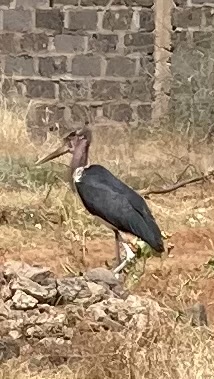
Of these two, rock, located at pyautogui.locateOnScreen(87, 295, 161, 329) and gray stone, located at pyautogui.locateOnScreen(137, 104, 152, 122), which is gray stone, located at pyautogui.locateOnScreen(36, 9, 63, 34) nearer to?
gray stone, located at pyautogui.locateOnScreen(137, 104, 152, 122)

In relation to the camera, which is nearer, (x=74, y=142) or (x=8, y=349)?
(x=8, y=349)

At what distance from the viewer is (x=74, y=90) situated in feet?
10.6

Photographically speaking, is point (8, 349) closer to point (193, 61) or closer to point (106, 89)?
point (106, 89)

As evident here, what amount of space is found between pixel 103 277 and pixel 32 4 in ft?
3.52

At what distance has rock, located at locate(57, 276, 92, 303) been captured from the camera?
239cm

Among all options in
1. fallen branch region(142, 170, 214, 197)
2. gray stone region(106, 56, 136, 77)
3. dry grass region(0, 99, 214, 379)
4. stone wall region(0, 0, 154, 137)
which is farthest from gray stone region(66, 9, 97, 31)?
fallen branch region(142, 170, 214, 197)

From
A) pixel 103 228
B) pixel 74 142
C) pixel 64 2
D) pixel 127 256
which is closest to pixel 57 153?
pixel 74 142

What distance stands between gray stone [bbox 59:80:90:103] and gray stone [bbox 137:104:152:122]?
0.15m

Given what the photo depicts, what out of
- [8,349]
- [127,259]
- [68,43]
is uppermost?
[68,43]

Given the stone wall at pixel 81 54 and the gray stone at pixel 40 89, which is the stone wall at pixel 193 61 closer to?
the stone wall at pixel 81 54

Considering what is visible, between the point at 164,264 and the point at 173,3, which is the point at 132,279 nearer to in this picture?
the point at 164,264

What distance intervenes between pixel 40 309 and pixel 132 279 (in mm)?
206

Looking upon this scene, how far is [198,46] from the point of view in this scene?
3.31 metres

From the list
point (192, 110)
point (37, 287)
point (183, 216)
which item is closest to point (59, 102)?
point (192, 110)
